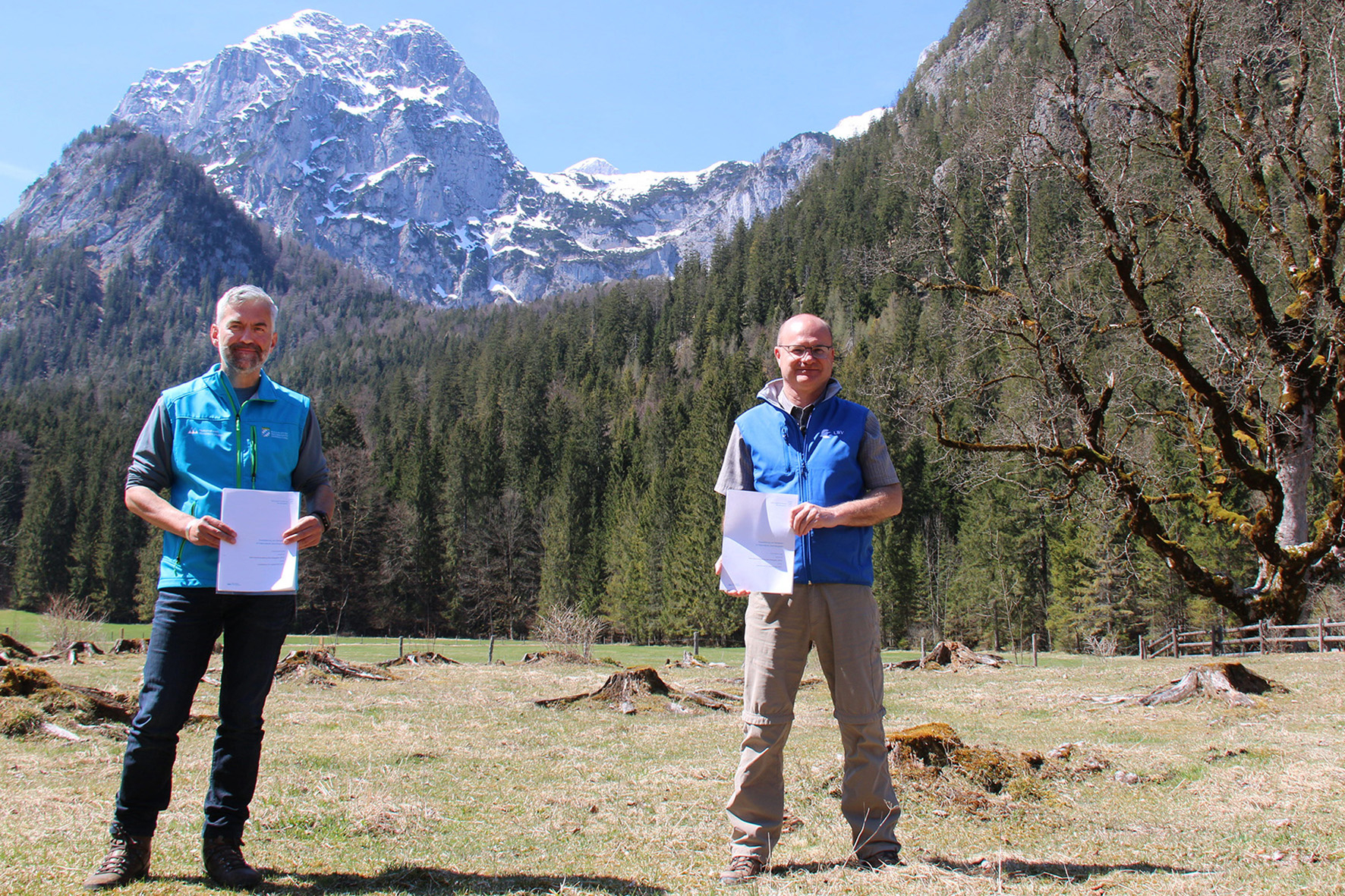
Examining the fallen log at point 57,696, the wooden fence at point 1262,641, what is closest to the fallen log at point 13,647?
the fallen log at point 57,696

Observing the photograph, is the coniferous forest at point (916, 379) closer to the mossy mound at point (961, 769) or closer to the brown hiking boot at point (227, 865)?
the mossy mound at point (961, 769)

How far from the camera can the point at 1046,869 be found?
11.7ft

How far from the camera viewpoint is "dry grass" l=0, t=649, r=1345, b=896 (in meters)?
3.36

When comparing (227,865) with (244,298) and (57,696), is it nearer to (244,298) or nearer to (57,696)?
(244,298)

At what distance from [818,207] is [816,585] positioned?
321ft

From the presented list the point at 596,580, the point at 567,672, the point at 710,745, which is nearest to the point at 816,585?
the point at 710,745

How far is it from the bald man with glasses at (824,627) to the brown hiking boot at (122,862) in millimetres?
2277

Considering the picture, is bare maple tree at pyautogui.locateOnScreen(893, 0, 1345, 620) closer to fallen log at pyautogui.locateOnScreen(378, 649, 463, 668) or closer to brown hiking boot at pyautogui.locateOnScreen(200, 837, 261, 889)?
brown hiking boot at pyautogui.locateOnScreen(200, 837, 261, 889)

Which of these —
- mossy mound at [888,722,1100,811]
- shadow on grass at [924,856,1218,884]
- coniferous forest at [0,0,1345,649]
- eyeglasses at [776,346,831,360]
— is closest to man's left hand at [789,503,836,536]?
eyeglasses at [776,346,831,360]

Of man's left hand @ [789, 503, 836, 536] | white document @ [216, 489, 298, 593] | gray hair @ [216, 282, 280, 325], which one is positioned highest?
gray hair @ [216, 282, 280, 325]

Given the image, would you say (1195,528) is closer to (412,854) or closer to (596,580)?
(596,580)

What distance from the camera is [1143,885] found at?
10.5 ft

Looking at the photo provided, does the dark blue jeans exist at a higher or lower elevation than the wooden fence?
higher

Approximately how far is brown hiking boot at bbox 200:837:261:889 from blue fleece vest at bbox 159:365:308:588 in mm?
1007
